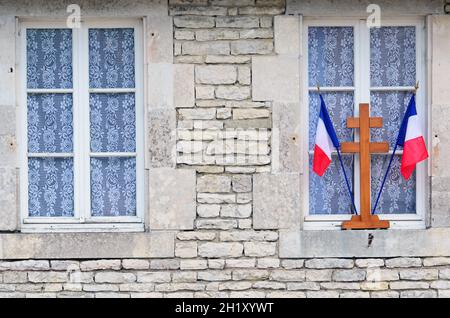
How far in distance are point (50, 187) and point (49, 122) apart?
46 cm

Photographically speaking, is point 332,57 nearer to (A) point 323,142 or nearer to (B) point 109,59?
(A) point 323,142

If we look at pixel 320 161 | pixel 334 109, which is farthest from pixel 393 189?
pixel 334 109

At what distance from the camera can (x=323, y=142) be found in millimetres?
6359

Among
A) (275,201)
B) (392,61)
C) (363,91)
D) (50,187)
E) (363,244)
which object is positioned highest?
(392,61)

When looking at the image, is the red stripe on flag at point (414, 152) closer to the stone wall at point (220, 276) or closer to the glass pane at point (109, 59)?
the stone wall at point (220, 276)

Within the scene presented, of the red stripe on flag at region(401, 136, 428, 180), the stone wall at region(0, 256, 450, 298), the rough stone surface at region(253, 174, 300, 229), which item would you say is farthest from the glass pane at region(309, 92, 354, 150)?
the stone wall at region(0, 256, 450, 298)

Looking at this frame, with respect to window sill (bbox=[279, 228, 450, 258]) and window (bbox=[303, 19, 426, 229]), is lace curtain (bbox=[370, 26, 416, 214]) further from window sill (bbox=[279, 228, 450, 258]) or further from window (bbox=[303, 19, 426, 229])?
window sill (bbox=[279, 228, 450, 258])

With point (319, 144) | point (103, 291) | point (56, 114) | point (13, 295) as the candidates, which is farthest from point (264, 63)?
point (13, 295)

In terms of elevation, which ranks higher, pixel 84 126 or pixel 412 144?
pixel 84 126

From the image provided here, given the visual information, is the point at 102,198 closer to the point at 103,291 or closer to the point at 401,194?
the point at 103,291

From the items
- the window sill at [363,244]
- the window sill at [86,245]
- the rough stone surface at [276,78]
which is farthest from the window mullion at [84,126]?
the window sill at [363,244]

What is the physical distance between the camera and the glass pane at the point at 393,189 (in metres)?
6.54

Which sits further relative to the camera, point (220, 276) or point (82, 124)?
point (82, 124)

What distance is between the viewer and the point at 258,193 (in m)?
6.40
